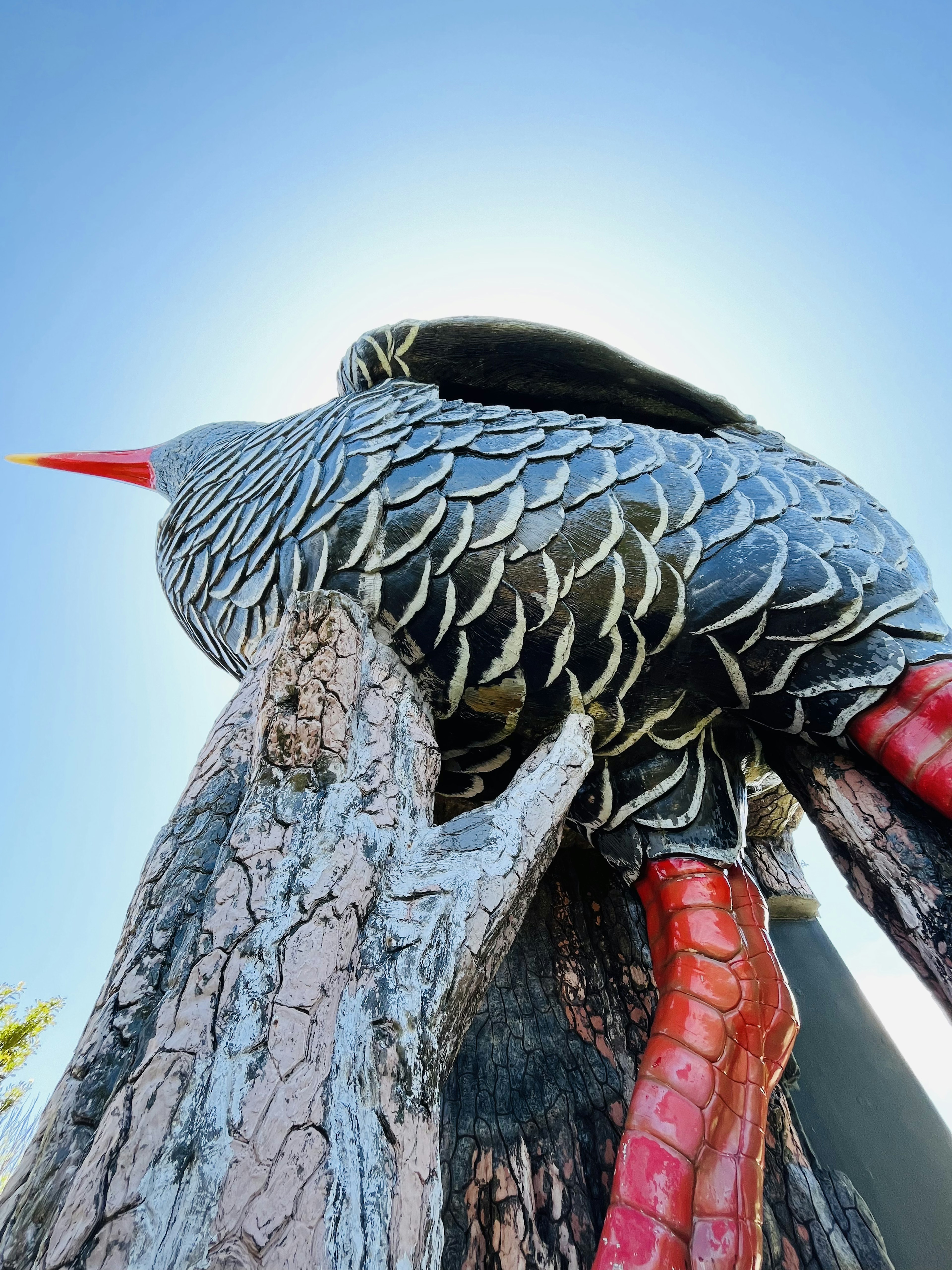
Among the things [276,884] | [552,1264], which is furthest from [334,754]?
[552,1264]

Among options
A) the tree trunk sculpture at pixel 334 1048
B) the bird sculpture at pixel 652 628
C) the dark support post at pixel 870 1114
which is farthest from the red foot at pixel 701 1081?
the dark support post at pixel 870 1114

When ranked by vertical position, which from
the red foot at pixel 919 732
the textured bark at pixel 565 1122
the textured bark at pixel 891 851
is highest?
the red foot at pixel 919 732

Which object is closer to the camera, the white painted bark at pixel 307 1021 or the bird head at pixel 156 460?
the white painted bark at pixel 307 1021

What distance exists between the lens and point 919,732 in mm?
1464

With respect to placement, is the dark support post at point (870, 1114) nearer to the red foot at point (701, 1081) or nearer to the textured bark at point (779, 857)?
the textured bark at point (779, 857)

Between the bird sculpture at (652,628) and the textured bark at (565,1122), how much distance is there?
0.83ft

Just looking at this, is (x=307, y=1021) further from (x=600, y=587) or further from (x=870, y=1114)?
(x=870, y=1114)

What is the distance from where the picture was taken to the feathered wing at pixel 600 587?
1.51 meters

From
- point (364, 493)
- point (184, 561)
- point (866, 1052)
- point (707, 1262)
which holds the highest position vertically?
point (364, 493)

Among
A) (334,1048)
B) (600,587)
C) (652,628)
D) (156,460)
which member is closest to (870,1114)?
(652,628)

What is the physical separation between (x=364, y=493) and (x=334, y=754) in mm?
630

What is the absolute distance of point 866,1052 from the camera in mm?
2174

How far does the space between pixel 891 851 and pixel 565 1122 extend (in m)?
0.90

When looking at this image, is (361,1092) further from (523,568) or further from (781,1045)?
(781,1045)
